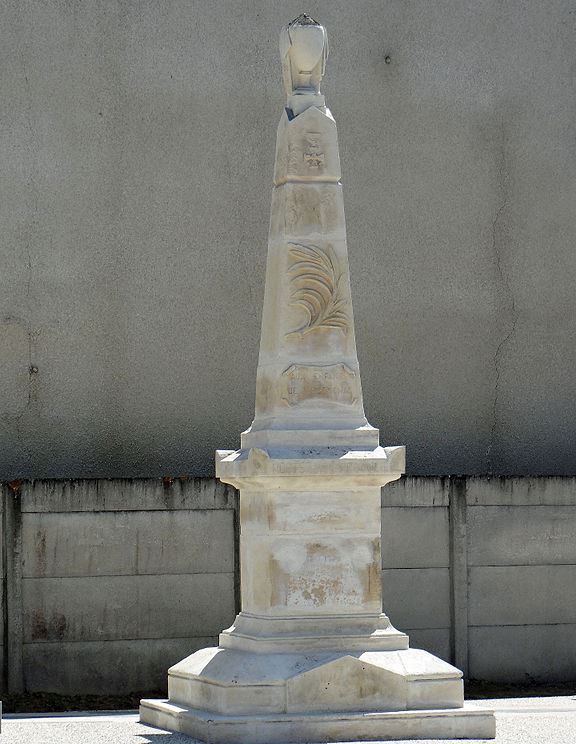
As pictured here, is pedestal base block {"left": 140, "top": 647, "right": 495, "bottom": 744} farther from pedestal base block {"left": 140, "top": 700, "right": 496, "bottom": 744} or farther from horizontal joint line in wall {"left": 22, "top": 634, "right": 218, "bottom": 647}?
horizontal joint line in wall {"left": 22, "top": 634, "right": 218, "bottom": 647}

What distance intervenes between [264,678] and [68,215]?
5.95 metres

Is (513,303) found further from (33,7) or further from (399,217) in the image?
(33,7)

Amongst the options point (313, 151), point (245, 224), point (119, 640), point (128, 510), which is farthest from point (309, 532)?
point (245, 224)

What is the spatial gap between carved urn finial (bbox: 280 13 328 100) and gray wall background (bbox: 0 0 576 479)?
404cm

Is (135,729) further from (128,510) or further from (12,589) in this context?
(128,510)

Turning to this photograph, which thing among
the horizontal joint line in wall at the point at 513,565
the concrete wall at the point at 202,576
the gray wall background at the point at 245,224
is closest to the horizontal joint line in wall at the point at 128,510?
the concrete wall at the point at 202,576

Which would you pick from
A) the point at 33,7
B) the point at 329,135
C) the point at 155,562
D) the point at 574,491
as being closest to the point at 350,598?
the point at 329,135

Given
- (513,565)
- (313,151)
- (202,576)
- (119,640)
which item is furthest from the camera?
(513,565)

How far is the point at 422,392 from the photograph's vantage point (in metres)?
14.8

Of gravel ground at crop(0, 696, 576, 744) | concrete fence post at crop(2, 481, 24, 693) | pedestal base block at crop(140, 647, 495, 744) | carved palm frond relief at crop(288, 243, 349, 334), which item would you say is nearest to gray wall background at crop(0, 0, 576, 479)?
concrete fence post at crop(2, 481, 24, 693)

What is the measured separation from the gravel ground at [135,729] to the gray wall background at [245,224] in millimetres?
3256

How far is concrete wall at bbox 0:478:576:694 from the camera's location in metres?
13.3

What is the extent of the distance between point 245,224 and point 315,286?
176 inches

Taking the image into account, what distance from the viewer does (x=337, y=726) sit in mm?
9414
